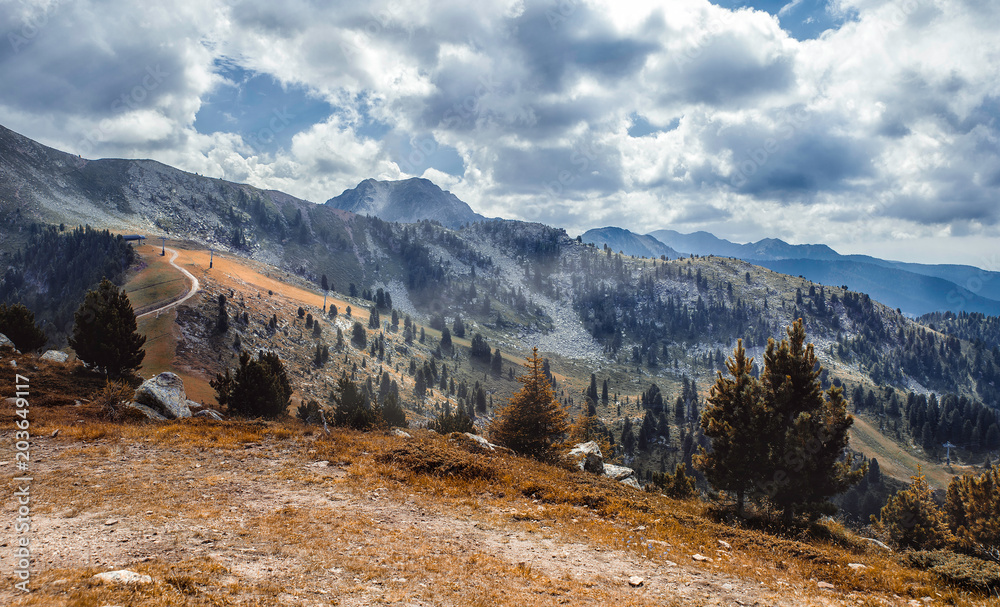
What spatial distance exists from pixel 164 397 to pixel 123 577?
2587 cm

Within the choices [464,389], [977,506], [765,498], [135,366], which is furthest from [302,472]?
[464,389]

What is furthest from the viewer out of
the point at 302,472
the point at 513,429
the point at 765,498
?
the point at 513,429

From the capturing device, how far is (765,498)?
24.7 meters

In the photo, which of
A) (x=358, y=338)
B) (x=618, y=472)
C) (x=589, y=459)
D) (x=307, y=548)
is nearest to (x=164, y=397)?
(x=307, y=548)

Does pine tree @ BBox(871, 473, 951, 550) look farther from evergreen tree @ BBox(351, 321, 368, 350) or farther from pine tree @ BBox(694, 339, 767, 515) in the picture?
evergreen tree @ BBox(351, 321, 368, 350)

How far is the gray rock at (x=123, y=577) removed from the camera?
8.52m

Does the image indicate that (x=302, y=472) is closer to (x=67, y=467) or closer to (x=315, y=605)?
(x=67, y=467)

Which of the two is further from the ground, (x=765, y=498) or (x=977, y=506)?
(x=765, y=498)

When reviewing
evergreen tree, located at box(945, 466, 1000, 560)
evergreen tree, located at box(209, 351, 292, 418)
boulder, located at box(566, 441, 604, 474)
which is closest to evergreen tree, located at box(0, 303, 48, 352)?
evergreen tree, located at box(209, 351, 292, 418)

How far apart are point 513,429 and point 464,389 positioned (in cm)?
13129

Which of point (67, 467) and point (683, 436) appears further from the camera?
point (683, 436)

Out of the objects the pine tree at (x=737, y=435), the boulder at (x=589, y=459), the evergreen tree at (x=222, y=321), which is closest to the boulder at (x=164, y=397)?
the boulder at (x=589, y=459)

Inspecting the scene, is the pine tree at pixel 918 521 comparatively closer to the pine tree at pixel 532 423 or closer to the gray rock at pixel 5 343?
→ the pine tree at pixel 532 423

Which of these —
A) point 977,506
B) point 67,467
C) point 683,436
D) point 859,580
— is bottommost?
point 683,436
